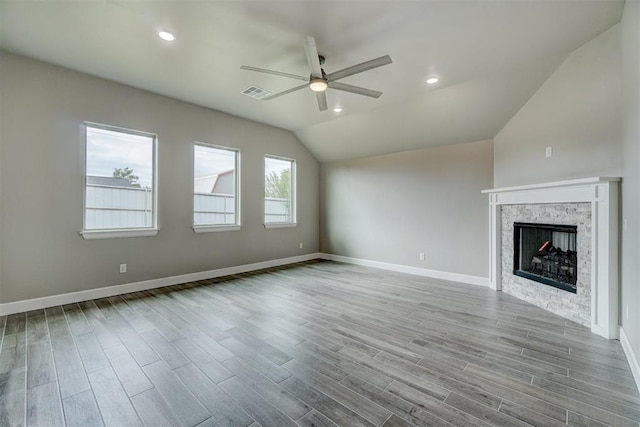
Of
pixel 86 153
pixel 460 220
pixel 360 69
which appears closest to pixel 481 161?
pixel 460 220

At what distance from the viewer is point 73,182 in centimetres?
368

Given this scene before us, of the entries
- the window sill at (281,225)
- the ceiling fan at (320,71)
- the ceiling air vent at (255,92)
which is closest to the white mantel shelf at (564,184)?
the ceiling fan at (320,71)

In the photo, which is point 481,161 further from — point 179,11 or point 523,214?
point 179,11

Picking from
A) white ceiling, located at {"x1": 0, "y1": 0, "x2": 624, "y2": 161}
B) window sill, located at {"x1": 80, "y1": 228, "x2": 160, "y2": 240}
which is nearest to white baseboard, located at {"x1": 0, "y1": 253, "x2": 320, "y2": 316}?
window sill, located at {"x1": 80, "y1": 228, "x2": 160, "y2": 240}

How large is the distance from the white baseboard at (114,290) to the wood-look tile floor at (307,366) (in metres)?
0.20

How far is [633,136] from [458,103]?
7.49 ft

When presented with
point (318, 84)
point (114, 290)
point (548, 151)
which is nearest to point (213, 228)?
point (114, 290)

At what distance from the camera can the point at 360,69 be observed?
8.84 feet

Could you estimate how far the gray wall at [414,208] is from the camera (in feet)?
15.7

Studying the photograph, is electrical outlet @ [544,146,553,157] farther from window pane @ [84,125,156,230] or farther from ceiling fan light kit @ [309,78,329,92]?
window pane @ [84,125,156,230]

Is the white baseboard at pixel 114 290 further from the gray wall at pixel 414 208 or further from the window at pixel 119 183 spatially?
the gray wall at pixel 414 208

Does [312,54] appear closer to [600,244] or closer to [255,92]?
[255,92]

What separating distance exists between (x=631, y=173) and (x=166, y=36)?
176 inches

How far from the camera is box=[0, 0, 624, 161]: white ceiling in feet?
8.00
